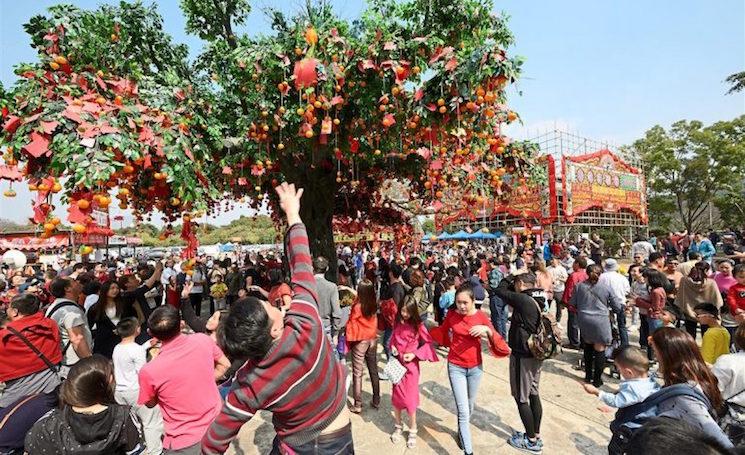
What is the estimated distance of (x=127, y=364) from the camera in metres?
3.27

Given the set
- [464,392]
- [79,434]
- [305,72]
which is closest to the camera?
[79,434]

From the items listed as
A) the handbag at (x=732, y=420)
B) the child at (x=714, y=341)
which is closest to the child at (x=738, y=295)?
the child at (x=714, y=341)

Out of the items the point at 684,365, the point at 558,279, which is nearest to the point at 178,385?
the point at 684,365

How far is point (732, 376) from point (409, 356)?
258 cm

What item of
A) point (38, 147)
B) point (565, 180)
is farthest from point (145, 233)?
point (38, 147)

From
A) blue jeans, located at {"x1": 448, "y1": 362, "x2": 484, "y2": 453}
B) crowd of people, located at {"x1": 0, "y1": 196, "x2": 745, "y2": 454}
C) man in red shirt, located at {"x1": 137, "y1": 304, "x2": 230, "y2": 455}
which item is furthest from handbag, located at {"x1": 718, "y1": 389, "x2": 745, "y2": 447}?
man in red shirt, located at {"x1": 137, "y1": 304, "x2": 230, "y2": 455}

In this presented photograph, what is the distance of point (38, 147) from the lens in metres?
3.49

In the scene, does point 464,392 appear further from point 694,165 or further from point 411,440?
point 694,165

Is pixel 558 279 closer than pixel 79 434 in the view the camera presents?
No

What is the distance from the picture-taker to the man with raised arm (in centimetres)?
165

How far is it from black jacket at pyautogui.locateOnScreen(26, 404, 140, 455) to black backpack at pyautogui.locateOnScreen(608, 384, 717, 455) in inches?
111

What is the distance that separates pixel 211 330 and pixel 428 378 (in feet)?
11.3

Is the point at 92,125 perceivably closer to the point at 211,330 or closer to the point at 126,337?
the point at 126,337

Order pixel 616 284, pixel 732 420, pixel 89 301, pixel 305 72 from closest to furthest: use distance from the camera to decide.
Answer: pixel 732 420 < pixel 305 72 < pixel 89 301 < pixel 616 284
